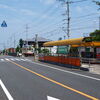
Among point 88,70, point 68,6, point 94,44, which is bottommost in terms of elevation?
point 88,70

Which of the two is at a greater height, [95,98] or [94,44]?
[94,44]

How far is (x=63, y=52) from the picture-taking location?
1238 inches

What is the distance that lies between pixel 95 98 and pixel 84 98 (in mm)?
402

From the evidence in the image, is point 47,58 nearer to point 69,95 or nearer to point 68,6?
point 68,6

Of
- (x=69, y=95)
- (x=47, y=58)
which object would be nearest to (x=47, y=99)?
(x=69, y=95)

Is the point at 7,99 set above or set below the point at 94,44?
below

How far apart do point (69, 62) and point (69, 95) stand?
17886 millimetres

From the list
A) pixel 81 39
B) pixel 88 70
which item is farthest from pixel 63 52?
pixel 88 70

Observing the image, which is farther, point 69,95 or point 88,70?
point 88,70

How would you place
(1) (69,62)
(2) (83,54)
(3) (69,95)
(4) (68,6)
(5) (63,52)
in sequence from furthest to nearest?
(4) (68,6) → (2) (83,54) → (5) (63,52) → (1) (69,62) → (3) (69,95)

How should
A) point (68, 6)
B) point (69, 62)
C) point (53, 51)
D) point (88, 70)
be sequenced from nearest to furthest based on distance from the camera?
point (88, 70) < point (69, 62) < point (53, 51) < point (68, 6)

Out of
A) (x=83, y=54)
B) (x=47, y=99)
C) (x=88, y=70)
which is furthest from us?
(x=83, y=54)

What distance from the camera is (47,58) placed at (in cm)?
3725

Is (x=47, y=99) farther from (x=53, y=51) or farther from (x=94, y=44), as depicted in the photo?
(x=53, y=51)
